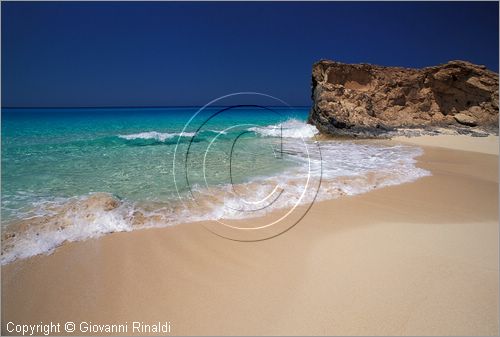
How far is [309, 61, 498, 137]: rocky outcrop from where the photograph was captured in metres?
16.9

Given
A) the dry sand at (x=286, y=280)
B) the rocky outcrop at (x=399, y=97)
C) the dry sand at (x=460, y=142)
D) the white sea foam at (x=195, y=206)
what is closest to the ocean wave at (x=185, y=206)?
the white sea foam at (x=195, y=206)

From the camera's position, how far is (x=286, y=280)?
2.82m

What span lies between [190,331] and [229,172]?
5.47m

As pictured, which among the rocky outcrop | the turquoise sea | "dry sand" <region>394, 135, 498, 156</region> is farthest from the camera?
the rocky outcrop

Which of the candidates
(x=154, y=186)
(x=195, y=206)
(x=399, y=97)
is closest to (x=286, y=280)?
(x=195, y=206)

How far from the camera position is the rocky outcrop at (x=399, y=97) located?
16859 millimetres

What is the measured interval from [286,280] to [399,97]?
766 inches

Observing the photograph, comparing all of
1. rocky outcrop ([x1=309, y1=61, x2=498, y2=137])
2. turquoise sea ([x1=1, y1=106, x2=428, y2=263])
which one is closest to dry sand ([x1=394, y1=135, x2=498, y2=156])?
rocky outcrop ([x1=309, y1=61, x2=498, y2=137])

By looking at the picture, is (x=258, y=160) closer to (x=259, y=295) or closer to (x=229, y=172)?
(x=229, y=172)

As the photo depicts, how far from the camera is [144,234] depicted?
388 centimetres

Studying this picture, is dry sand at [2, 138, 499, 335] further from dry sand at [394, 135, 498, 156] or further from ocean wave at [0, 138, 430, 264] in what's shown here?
dry sand at [394, 135, 498, 156]

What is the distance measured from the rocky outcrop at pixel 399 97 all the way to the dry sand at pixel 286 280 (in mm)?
13726

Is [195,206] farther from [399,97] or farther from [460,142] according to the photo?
[399,97]

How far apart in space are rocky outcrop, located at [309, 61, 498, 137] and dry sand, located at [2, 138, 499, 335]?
13.7m
